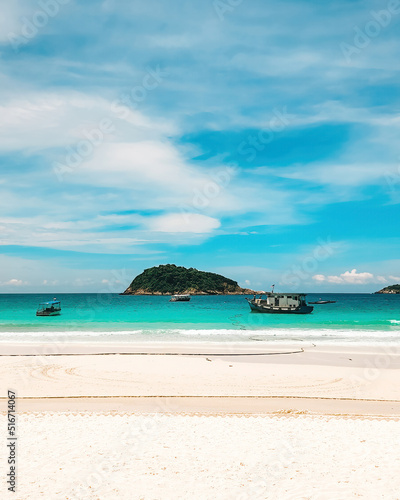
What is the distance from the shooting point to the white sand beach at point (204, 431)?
7062 mm

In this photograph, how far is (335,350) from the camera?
2688 centimetres

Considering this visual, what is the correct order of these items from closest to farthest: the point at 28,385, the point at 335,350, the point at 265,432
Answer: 1. the point at 265,432
2. the point at 28,385
3. the point at 335,350

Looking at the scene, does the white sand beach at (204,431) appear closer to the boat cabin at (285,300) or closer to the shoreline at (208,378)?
the shoreline at (208,378)

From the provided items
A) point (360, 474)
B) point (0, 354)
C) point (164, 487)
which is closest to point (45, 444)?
point (164, 487)

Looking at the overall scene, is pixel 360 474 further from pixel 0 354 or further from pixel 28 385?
pixel 0 354

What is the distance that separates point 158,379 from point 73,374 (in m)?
3.93

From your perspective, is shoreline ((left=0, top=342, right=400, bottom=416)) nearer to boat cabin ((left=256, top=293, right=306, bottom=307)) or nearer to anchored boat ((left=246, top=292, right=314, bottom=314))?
anchored boat ((left=246, top=292, right=314, bottom=314))

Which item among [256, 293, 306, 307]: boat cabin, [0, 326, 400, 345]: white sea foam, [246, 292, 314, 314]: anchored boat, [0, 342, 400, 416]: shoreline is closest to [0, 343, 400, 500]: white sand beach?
[0, 342, 400, 416]: shoreline
